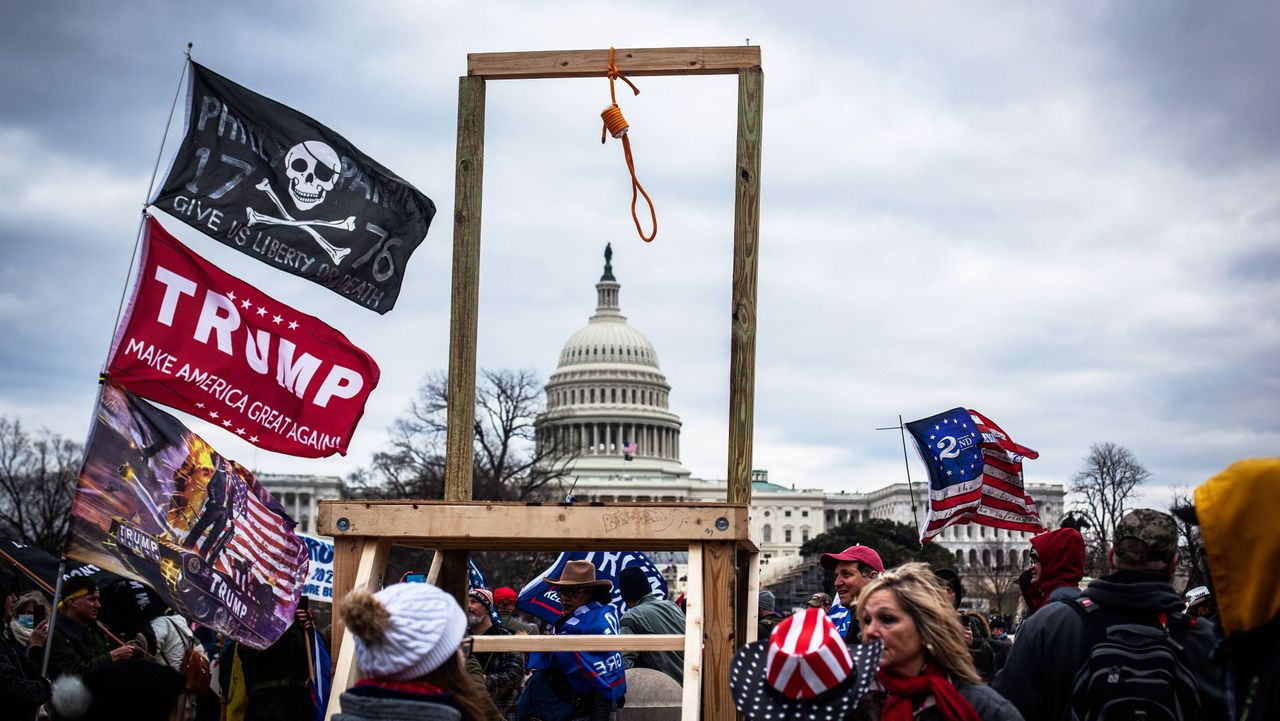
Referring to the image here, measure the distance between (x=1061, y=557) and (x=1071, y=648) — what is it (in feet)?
4.25

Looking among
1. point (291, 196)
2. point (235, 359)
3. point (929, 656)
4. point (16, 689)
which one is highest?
point (291, 196)

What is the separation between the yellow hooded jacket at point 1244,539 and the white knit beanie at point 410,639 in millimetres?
1918

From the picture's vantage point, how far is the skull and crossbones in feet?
22.8

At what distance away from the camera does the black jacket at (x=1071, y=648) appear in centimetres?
456

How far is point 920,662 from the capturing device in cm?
417

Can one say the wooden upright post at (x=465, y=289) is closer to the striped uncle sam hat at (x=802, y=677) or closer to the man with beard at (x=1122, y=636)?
the striped uncle sam hat at (x=802, y=677)

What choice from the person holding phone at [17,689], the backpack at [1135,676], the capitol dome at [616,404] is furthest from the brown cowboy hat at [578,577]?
the capitol dome at [616,404]

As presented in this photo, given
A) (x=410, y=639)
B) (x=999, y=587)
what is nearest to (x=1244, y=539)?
(x=410, y=639)

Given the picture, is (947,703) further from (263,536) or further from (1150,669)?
(263,536)

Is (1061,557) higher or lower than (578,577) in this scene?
higher

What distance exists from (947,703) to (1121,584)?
3.32 feet

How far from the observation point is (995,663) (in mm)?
8812

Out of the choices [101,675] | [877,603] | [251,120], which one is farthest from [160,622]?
[877,603]

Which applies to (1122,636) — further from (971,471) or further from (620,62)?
(971,471)
